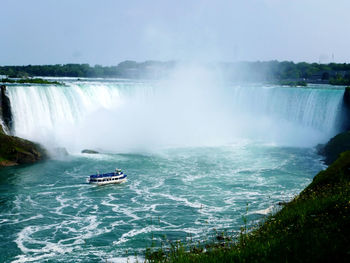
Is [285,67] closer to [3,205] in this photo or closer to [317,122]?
[317,122]

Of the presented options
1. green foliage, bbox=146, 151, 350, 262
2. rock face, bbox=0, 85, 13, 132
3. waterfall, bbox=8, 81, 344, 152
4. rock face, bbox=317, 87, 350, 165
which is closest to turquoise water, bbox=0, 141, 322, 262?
rock face, bbox=317, 87, 350, 165

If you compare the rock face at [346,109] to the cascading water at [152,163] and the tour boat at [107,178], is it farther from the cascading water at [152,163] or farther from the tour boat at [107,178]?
the tour boat at [107,178]

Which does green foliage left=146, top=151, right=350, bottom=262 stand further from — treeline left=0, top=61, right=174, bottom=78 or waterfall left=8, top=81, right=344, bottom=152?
treeline left=0, top=61, right=174, bottom=78

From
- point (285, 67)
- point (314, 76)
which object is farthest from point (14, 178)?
point (285, 67)

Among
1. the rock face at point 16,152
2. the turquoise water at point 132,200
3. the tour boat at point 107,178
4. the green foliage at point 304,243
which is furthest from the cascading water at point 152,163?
the green foliage at point 304,243

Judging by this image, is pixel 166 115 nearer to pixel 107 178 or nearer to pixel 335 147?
pixel 335 147

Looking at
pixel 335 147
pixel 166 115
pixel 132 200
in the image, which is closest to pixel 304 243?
pixel 132 200
